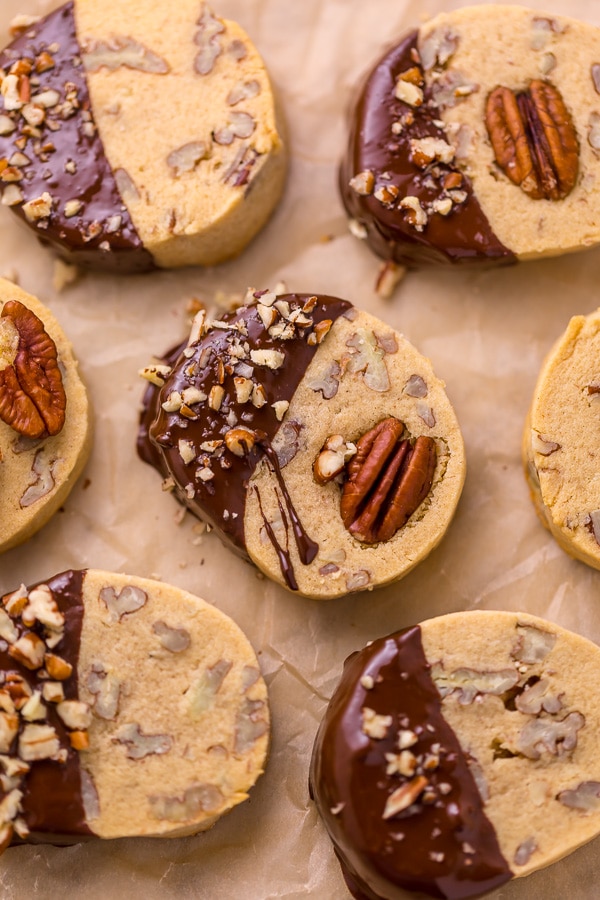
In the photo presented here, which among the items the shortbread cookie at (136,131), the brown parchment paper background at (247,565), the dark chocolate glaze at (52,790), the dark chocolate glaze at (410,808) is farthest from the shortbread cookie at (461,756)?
the shortbread cookie at (136,131)

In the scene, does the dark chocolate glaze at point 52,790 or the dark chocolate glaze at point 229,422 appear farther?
the dark chocolate glaze at point 229,422

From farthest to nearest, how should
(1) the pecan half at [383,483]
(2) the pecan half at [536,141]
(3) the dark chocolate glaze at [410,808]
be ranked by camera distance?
(2) the pecan half at [536,141] < (1) the pecan half at [383,483] < (3) the dark chocolate glaze at [410,808]

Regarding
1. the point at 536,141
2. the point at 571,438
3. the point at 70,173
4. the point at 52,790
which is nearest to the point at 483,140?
the point at 536,141

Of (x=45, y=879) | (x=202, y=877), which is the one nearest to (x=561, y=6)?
(x=202, y=877)

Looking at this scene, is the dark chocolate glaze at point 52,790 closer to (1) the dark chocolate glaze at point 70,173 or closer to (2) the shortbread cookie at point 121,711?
(2) the shortbread cookie at point 121,711

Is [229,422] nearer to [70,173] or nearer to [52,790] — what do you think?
[70,173]

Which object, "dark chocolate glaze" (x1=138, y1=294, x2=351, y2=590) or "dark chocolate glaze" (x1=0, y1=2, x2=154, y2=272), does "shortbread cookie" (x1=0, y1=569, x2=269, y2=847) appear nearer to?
"dark chocolate glaze" (x1=138, y1=294, x2=351, y2=590)
